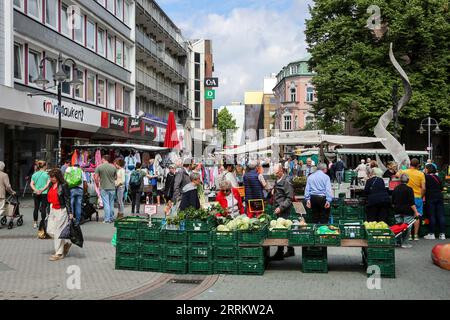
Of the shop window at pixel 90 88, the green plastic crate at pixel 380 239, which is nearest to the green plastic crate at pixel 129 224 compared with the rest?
the green plastic crate at pixel 380 239

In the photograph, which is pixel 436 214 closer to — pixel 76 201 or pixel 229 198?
pixel 229 198

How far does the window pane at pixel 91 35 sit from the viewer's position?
110 feet

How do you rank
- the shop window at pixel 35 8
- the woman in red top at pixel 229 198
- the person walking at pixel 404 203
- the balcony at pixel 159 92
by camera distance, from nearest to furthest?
the person walking at pixel 404 203 < the woman in red top at pixel 229 198 < the shop window at pixel 35 8 < the balcony at pixel 159 92

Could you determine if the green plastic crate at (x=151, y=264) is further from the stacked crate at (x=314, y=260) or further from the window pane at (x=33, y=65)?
the window pane at (x=33, y=65)

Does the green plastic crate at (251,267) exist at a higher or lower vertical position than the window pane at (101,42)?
lower

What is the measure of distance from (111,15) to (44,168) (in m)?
24.8

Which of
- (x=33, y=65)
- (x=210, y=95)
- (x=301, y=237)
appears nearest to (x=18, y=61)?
(x=33, y=65)

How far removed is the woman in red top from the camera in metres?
14.7

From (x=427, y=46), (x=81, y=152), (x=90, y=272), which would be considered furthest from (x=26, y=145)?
(x=427, y=46)

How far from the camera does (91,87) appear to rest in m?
34.2

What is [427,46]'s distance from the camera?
37594mm

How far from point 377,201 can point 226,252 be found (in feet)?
14.5

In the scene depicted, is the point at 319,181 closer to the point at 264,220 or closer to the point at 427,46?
the point at 264,220

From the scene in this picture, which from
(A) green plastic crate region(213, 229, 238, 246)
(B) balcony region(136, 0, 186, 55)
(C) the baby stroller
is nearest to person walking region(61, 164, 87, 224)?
(C) the baby stroller
